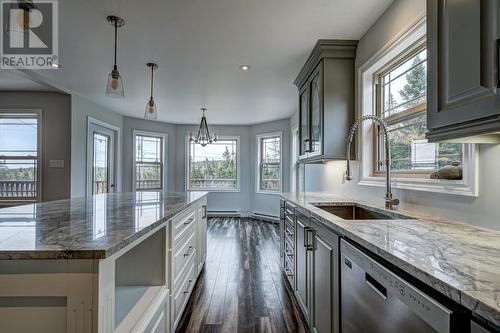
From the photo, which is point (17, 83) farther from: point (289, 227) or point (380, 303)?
point (380, 303)

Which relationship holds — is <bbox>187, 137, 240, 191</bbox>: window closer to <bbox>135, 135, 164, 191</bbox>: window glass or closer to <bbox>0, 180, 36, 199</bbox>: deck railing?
<bbox>135, 135, 164, 191</bbox>: window glass

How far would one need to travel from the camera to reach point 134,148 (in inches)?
266

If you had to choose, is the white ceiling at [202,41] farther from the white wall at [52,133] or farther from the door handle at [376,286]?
the door handle at [376,286]

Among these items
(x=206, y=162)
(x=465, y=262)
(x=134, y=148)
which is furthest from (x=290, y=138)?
(x=465, y=262)

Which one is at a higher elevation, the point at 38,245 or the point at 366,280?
the point at 38,245

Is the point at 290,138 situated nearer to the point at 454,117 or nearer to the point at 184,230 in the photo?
the point at 184,230

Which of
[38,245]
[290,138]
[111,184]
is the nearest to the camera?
[38,245]

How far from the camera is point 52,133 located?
4609 mm

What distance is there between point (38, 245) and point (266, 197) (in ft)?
20.3

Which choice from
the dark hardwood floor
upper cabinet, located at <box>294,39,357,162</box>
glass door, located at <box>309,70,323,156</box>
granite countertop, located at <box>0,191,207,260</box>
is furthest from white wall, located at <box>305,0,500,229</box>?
granite countertop, located at <box>0,191,207,260</box>

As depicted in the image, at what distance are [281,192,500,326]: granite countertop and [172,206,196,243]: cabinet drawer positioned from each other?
1070 mm
